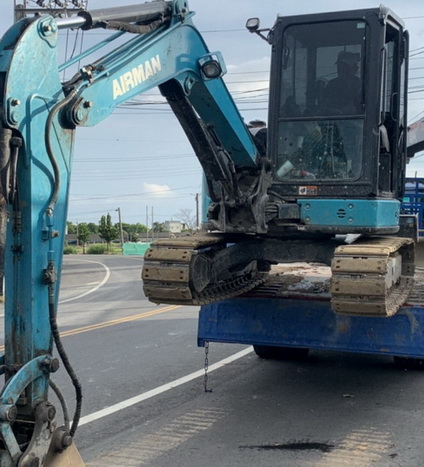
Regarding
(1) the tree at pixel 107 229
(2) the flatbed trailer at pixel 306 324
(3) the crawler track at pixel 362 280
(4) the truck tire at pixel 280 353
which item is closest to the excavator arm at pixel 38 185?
(3) the crawler track at pixel 362 280

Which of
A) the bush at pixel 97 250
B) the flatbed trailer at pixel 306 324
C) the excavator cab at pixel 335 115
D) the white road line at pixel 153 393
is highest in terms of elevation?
the excavator cab at pixel 335 115

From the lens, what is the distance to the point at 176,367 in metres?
8.93

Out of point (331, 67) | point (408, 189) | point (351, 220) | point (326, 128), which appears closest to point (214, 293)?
point (351, 220)

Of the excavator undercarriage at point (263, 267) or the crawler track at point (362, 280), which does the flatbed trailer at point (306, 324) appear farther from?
the crawler track at point (362, 280)

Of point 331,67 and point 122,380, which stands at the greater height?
point 331,67

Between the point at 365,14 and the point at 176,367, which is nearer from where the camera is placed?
the point at 365,14

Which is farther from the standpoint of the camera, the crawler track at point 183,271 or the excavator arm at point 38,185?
the crawler track at point 183,271

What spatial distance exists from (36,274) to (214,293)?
3.15 m

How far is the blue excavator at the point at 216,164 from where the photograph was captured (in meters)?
3.99

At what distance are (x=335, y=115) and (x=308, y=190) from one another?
2.60 ft

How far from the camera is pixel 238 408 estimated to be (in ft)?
22.8

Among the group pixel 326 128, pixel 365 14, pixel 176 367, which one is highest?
pixel 365 14

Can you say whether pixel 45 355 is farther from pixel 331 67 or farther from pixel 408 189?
pixel 408 189

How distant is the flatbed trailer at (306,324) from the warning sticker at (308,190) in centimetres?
116
